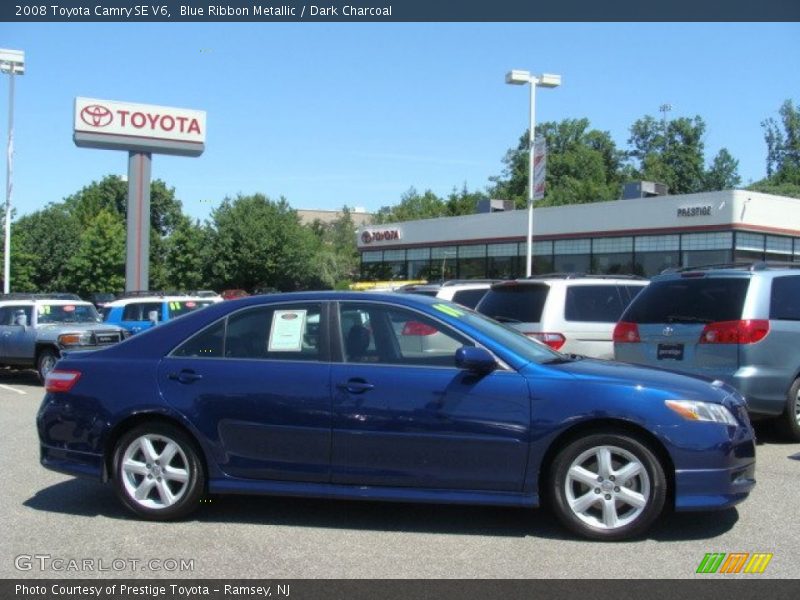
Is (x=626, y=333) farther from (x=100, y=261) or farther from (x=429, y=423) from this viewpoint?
(x=100, y=261)

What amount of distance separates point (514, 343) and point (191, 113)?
133 ft

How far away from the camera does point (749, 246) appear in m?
30.6

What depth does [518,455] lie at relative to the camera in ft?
17.7

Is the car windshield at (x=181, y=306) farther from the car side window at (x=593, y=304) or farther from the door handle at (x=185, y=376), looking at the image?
the door handle at (x=185, y=376)

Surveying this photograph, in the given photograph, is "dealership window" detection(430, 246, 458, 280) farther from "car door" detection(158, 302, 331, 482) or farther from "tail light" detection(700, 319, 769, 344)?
"car door" detection(158, 302, 331, 482)

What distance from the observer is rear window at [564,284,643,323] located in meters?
10.7

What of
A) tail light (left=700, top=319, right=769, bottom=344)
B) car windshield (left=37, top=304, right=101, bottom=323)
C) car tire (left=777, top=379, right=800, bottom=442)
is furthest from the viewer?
car windshield (left=37, top=304, right=101, bottom=323)

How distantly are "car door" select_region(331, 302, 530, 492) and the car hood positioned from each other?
1.54ft

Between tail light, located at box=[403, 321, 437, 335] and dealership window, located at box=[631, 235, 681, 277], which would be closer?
tail light, located at box=[403, 321, 437, 335]

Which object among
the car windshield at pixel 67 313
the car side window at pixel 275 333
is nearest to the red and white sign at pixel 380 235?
the car windshield at pixel 67 313

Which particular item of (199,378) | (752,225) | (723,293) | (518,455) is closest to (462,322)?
(518,455)

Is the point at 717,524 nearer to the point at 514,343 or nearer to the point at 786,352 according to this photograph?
the point at 514,343

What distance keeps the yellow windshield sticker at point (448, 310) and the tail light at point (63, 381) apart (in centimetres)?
263

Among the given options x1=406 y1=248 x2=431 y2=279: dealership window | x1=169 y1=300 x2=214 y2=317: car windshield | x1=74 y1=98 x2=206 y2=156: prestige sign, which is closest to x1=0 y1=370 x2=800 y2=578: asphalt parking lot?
x1=169 y1=300 x2=214 y2=317: car windshield
